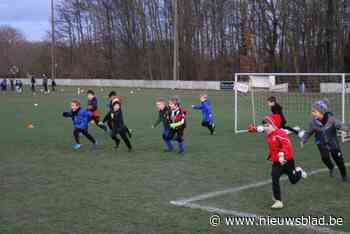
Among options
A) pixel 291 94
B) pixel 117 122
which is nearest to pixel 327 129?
pixel 117 122

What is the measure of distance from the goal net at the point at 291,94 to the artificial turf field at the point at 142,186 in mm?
4414

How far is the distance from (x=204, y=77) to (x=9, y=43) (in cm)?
4826

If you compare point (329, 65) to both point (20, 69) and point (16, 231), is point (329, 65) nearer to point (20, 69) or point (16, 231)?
point (16, 231)

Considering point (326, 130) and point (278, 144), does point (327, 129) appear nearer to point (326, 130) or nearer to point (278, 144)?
point (326, 130)

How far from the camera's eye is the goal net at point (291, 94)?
18.6m

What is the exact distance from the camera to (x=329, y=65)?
51.4 meters

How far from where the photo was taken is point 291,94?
2148 centimetres

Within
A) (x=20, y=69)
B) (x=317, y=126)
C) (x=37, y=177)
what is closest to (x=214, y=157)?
(x=317, y=126)

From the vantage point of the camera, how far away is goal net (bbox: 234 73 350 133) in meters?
18.6

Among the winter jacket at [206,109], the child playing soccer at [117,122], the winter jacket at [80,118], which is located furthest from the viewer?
the winter jacket at [206,109]

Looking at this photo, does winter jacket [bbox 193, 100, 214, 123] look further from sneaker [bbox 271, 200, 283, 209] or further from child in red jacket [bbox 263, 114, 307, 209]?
sneaker [bbox 271, 200, 283, 209]

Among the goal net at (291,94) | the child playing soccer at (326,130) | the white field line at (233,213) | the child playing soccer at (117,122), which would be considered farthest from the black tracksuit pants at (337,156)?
the goal net at (291,94)

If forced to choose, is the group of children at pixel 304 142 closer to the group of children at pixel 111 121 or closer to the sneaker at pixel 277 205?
the sneaker at pixel 277 205

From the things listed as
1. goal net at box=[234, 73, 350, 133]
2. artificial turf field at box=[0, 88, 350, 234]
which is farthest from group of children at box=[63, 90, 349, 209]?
goal net at box=[234, 73, 350, 133]
